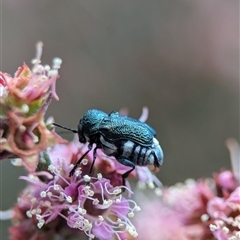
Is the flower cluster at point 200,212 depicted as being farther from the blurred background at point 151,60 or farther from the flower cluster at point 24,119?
the blurred background at point 151,60

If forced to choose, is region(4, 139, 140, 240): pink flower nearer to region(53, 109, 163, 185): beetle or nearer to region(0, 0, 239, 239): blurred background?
region(53, 109, 163, 185): beetle

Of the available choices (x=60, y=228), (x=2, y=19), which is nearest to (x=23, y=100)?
(x=60, y=228)

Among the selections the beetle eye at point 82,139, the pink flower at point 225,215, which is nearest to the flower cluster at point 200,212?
the pink flower at point 225,215

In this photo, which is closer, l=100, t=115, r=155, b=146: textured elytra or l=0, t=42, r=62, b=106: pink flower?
l=0, t=42, r=62, b=106: pink flower

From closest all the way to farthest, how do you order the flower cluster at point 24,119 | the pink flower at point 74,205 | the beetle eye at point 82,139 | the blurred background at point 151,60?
1. the flower cluster at point 24,119
2. the pink flower at point 74,205
3. the beetle eye at point 82,139
4. the blurred background at point 151,60

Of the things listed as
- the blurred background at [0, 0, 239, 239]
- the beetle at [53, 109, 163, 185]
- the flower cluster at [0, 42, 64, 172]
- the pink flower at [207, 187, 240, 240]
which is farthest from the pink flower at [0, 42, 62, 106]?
the blurred background at [0, 0, 239, 239]

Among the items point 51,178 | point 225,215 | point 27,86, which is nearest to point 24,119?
point 27,86
